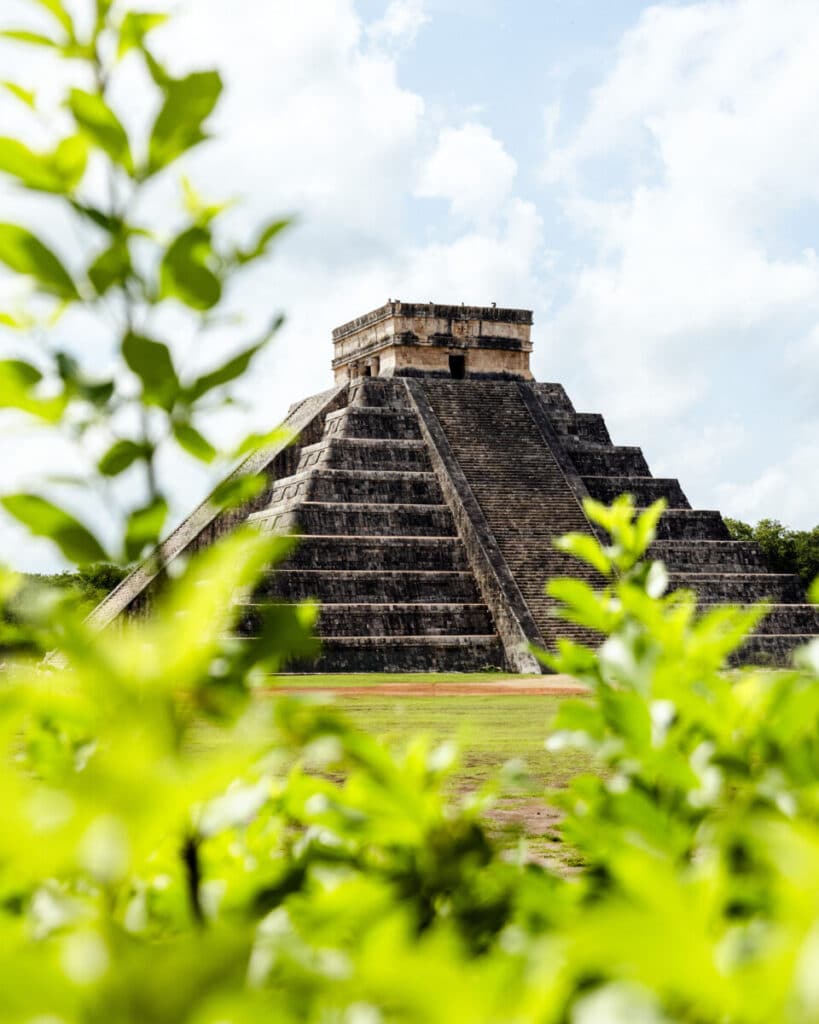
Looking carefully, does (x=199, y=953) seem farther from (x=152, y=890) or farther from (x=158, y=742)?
(x=152, y=890)

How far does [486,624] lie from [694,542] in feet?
23.0

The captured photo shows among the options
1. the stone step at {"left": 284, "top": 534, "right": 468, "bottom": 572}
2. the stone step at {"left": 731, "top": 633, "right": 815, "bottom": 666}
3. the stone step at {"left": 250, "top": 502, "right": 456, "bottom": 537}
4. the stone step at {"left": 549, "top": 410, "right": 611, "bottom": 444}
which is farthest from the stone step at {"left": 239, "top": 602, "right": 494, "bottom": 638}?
the stone step at {"left": 549, "top": 410, "right": 611, "bottom": 444}

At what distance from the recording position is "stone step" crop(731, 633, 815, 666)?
31656 millimetres

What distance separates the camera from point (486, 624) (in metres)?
31.3

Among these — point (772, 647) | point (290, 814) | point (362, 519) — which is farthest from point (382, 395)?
point (290, 814)

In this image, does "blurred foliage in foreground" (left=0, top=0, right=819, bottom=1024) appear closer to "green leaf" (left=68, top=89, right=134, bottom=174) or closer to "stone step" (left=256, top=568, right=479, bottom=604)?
"green leaf" (left=68, top=89, right=134, bottom=174)

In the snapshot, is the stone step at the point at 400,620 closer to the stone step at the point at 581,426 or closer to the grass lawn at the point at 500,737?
the grass lawn at the point at 500,737

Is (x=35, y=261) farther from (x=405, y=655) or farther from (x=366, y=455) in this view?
(x=366, y=455)

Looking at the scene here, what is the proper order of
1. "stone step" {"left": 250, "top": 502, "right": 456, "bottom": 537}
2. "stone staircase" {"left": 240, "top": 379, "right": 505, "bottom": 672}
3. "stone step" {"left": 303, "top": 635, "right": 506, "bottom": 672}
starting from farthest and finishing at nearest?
1. "stone step" {"left": 250, "top": 502, "right": 456, "bottom": 537}
2. "stone staircase" {"left": 240, "top": 379, "right": 505, "bottom": 672}
3. "stone step" {"left": 303, "top": 635, "right": 506, "bottom": 672}

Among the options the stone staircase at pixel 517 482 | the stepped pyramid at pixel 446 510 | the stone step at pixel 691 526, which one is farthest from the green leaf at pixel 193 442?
the stone step at pixel 691 526

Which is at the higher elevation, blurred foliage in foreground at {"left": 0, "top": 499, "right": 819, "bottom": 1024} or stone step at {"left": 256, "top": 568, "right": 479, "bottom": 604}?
stone step at {"left": 256, "top": 568, "right": 479, "bottom": 604}

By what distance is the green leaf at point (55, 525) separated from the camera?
1354 millimetres

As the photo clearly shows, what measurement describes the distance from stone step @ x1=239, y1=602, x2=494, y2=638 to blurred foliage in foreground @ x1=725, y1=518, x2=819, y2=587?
109 ft

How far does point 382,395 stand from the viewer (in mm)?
36531
